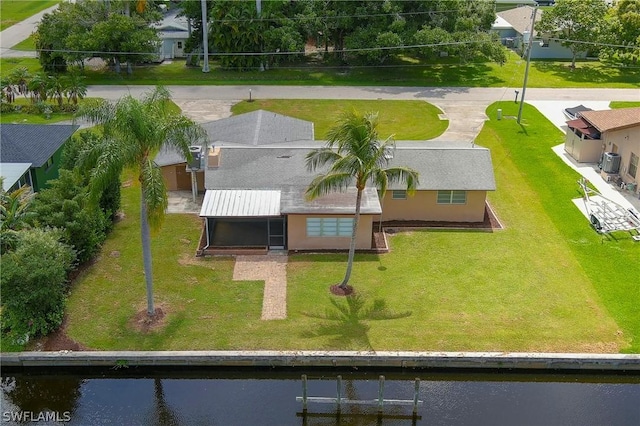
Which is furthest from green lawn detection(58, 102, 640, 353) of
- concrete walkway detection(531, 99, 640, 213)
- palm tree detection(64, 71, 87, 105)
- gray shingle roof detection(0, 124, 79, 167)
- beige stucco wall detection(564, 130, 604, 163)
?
palm tree detection(64, 71, 87, 105)

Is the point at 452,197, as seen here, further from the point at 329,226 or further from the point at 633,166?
the point at 633,166

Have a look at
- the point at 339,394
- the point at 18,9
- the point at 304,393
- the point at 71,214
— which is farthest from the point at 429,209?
the point at 18,9

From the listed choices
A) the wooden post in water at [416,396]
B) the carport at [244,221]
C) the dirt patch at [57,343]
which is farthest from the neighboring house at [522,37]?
the dirt patch at [57,343]

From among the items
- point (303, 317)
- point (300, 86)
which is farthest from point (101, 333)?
point (300, 86)

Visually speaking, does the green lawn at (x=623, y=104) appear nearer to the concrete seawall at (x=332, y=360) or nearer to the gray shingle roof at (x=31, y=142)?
the concrete seawall at (x=332, y=360)

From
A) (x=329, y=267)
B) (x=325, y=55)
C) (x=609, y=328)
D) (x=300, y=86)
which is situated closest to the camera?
(x=609, y=328)

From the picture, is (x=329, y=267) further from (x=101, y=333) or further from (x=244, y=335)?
(x=101, y=333)
